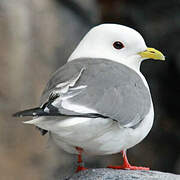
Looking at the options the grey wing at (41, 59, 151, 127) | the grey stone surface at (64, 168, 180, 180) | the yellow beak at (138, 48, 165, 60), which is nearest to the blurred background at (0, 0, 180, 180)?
→ the grey stone surface at (64, 168, 180, 180)

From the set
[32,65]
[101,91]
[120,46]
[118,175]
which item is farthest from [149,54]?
[32,65]

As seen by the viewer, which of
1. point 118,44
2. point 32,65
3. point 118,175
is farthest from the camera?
point 32,65

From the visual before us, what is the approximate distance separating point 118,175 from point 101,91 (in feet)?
1.71

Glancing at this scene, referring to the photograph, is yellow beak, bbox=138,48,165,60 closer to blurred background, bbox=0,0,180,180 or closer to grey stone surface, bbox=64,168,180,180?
grey stone surface, bbox=64,168,180,180

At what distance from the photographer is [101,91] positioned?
254 cm

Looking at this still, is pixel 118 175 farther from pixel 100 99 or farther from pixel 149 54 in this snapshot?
pixel 149 54

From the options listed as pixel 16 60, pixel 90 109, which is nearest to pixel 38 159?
pixel 16 60

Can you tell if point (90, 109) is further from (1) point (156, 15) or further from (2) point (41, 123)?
(1) point (156, 15)

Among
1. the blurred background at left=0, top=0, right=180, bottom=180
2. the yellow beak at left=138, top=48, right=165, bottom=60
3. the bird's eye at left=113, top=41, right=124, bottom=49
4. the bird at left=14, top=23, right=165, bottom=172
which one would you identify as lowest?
the blurred background at left=0, top=0, right=180, bottom=180

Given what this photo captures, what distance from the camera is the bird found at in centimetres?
238

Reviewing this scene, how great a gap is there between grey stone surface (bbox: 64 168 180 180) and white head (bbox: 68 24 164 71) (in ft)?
1.90

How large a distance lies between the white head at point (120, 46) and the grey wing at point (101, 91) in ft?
0.45

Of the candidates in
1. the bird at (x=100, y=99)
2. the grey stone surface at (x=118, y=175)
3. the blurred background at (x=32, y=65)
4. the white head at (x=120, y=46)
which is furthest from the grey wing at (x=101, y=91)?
the blurred background at (x=32, y=65)

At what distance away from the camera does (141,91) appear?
107 inches
